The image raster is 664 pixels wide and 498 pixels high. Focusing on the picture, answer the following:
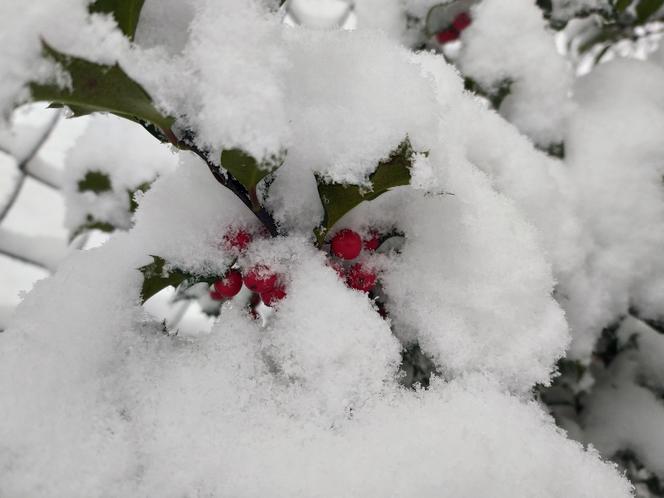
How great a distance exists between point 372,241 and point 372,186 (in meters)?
0.11

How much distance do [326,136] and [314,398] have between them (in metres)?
0.28

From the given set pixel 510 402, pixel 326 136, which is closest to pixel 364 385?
pixel 510 402

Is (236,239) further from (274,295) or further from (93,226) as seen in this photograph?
(93,226)

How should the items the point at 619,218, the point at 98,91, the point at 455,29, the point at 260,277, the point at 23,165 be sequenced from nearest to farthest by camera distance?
Answer: 1. the point at 98,91
2. the point at 260,277
3. the point at 619,218
4. the point at 455,29
5. the point at 23,165

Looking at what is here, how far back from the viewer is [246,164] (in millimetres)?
487

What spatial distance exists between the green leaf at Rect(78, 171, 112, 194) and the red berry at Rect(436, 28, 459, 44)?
682 mm

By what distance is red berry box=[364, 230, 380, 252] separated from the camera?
64 cm

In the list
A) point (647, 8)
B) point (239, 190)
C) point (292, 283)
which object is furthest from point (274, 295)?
point (647, 8)

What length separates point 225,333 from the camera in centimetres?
64

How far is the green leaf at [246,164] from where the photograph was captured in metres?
0.48

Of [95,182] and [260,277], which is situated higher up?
[260,277]

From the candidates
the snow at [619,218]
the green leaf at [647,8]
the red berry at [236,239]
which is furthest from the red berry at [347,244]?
the green leaf at [647,8]

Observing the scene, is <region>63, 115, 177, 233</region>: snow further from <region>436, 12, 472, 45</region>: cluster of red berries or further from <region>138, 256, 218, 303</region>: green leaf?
<region>436, 12, 472, 45</region>: cluster of red berries

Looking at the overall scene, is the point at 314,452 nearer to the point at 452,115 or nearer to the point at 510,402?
the point at 510,402
